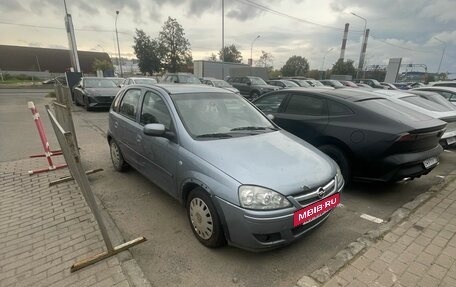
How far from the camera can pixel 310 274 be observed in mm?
2451

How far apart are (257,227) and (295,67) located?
7355 cm

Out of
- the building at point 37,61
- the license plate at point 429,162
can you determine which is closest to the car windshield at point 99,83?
the license plate at point 429,162

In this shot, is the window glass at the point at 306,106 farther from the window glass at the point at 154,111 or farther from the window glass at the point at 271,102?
the window glass at the point at 154,111

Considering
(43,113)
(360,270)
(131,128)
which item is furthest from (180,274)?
(43,113)

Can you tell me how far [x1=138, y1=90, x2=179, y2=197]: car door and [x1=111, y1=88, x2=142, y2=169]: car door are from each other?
199 mm

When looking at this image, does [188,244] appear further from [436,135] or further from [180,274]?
[436,135]

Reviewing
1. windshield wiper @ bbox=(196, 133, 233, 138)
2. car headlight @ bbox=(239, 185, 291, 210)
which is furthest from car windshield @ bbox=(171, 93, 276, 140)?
car headlight @ bbox=(239, 185, 291, 210)

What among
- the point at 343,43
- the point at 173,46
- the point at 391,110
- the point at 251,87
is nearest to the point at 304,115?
the point at 391,110

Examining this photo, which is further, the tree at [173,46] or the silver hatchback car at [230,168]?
the tree at [173,46]

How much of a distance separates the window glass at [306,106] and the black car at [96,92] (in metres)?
10.3

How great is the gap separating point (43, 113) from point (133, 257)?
12.1 metres

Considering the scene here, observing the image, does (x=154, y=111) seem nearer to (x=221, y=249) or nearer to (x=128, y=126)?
(x=128, y=126)

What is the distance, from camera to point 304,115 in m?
4.73

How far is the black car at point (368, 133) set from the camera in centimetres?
367
